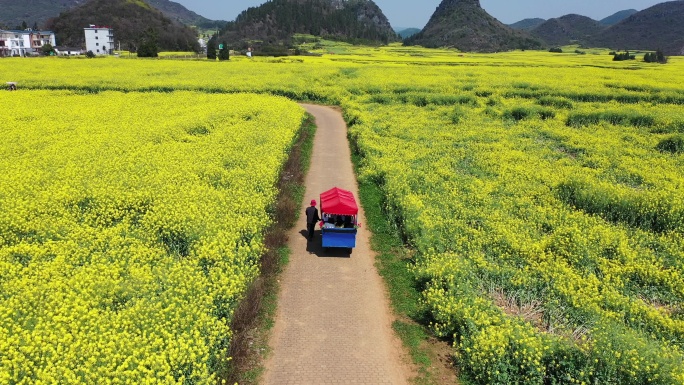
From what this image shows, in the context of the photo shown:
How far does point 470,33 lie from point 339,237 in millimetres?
152152

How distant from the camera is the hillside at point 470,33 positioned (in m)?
143

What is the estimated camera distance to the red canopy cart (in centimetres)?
1291

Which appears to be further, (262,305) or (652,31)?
(652,31)

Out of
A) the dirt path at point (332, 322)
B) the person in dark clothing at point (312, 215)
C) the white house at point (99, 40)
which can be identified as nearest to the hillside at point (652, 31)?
the white house at point (99, 40)

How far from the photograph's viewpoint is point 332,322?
1013 cm

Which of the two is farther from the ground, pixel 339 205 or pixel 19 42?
pixel 19 42

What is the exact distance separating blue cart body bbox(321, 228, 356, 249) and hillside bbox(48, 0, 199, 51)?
397 ft

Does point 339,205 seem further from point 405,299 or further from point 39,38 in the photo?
point 39,38

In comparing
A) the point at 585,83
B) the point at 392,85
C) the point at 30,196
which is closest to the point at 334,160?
the point at 30,196

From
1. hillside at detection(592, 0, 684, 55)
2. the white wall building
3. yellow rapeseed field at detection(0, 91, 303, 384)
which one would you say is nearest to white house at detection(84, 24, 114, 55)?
the white wall building

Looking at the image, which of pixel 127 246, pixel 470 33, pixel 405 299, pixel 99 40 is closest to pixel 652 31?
pixel 470 33

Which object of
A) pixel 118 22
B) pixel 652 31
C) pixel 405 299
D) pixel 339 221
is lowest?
pixel 405 299

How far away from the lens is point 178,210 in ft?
41.3

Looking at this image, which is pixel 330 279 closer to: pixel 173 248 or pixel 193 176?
pixel 173 248
